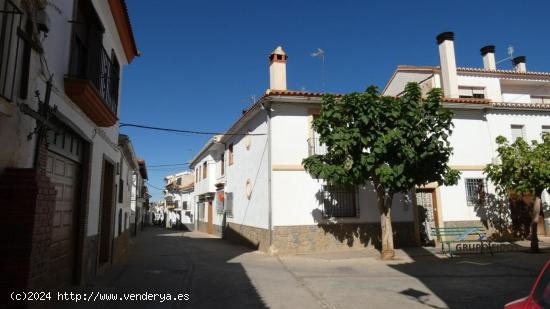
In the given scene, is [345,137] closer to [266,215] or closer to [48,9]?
[266,215]

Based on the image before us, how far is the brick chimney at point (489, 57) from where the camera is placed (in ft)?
69.9

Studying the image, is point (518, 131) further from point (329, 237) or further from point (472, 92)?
point (329, 237)

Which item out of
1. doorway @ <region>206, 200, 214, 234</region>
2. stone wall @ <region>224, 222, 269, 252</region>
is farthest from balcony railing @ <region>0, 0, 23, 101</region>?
doorway @ <region>206, 200, 214, 234</region>

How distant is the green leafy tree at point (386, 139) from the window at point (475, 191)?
167 inches

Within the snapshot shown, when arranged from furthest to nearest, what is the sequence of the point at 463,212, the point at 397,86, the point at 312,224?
1. the point at 397,86
2. the point at 463,212
3. the point at 312,224

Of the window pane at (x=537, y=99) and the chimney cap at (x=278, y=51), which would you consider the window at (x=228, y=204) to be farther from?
the window pane at (x=537, y=99)

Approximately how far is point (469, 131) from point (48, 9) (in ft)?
47.6

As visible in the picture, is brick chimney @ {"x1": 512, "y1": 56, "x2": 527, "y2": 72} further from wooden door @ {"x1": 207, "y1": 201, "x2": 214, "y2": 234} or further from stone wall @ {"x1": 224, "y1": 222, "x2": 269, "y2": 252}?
wooden door @ {"x1": 207, "y1": 201, "x2": 214, "y2": 234}

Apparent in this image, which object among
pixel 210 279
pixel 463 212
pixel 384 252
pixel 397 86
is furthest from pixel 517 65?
pixel 210 279

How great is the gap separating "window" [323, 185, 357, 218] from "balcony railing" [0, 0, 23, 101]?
1009 cm

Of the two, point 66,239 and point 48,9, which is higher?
point 48,9

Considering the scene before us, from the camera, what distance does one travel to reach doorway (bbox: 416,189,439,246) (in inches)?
540

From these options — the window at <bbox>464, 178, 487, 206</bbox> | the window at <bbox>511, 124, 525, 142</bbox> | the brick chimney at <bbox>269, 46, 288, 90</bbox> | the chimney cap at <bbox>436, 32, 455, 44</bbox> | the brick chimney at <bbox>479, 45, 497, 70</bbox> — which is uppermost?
the brick chimney at <bbox>479, 45, 497, 70</bbox>

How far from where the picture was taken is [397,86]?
20672mm
